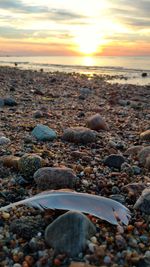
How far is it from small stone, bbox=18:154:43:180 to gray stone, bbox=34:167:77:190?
33cm

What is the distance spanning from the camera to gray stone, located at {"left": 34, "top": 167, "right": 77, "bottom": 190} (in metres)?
4.24

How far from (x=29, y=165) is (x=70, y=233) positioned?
5.76 feet

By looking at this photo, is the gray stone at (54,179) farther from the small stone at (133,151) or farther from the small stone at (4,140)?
the small stone at (133,151)

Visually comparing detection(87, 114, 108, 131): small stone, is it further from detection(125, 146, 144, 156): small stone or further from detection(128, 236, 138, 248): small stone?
detection(128, 236, 138, 248): small stone

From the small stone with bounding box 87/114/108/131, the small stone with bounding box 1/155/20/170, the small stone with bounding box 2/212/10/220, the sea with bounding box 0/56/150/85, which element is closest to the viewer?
the small stone with bounding box 2/212/10/220

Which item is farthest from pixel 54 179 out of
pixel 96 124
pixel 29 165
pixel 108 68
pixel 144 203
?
pixel 108 68

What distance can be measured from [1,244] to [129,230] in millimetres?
1113

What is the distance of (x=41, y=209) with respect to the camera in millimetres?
3551

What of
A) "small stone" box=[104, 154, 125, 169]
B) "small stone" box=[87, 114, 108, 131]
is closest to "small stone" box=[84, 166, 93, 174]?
"small stone" box=[104, 154, 125, 169]

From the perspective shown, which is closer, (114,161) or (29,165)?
(29,165)

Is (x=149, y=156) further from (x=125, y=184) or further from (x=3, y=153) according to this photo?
(x=3, y=153)

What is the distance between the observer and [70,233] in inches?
123

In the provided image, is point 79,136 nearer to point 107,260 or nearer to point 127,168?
point 127,168

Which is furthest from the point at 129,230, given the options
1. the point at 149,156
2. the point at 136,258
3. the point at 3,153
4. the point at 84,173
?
the point at 3,153
